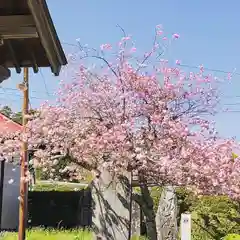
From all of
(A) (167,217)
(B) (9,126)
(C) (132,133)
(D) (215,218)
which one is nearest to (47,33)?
(C) (132,133)

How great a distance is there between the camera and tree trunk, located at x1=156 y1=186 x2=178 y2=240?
10.8 metres

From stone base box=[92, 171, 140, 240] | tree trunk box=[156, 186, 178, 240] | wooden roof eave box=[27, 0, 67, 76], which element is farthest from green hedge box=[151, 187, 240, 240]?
wooden roof eave box=[27, 0, 67, 76]

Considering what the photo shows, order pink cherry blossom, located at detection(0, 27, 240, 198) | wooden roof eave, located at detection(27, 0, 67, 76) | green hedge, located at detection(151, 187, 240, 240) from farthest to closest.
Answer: green hedge, located at detection(151, 187, 240, 240)
pink cherry blossom, located at detection(0, 27, 240, 198)
wooden roof eave, located at detection(27, 0, 67, 76)

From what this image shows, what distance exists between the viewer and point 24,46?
4.12 metres

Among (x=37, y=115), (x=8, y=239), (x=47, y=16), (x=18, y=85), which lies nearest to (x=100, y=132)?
(x=37, y=115)

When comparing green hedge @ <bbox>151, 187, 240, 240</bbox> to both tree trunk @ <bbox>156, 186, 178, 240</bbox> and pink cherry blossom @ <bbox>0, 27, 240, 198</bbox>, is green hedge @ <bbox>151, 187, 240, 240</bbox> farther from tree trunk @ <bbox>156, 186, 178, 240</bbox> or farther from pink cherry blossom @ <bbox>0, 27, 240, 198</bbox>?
pink cherry blossom @ <bbox>0, 27, 240, 198</bbox>

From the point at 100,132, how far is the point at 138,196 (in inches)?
61.7

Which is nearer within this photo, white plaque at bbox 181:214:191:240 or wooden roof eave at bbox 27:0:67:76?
wooden roof eave at bbox 27:0:67:76

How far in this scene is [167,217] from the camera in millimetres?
11047

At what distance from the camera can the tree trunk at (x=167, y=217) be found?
10.8 m

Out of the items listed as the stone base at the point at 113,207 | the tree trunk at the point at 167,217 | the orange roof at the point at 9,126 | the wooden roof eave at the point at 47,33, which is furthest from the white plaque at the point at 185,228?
the wooden roof eave at the point at 47,33

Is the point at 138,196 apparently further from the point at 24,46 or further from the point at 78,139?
the point at 24,46

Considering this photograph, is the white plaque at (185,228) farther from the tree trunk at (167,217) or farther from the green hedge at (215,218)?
the green hedge at (215,218)

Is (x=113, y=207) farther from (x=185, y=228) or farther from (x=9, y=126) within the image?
(x=9, y=126)
